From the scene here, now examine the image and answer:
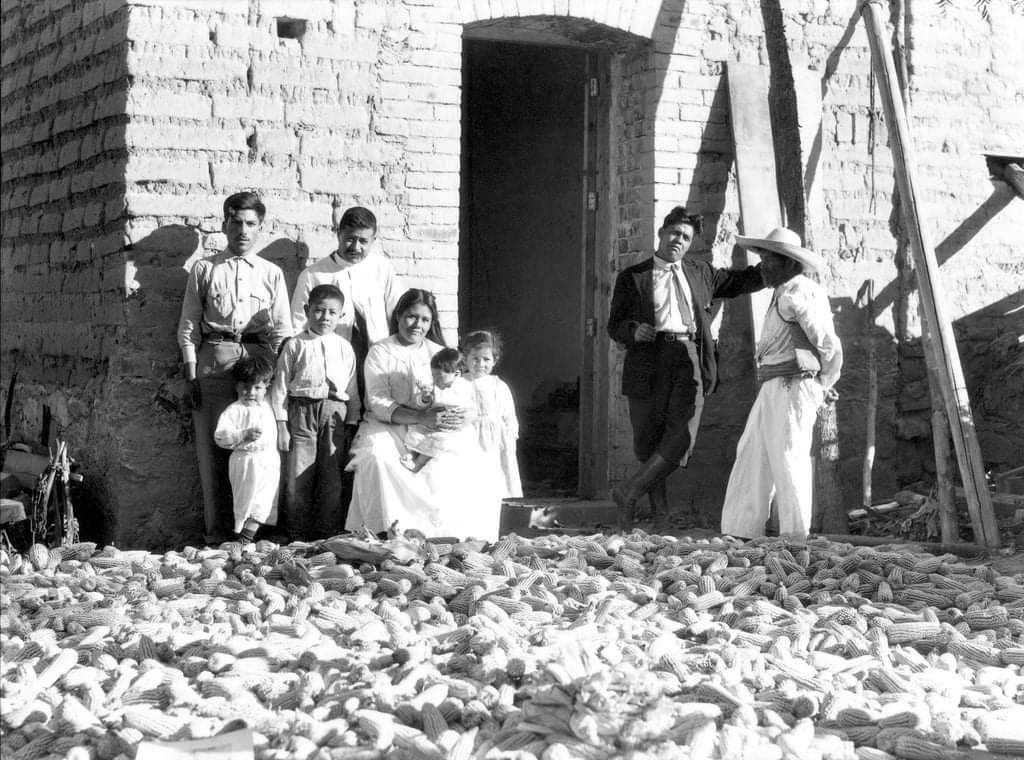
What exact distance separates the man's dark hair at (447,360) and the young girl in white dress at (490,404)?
0.31 metres

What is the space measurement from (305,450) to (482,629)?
2.46m

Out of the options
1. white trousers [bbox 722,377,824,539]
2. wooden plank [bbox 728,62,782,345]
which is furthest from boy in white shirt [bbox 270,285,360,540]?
wooden plank [bbox 728,62,782,345]

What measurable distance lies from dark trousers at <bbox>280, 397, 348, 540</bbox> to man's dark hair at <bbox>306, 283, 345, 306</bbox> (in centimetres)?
46

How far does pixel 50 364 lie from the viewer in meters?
7.67

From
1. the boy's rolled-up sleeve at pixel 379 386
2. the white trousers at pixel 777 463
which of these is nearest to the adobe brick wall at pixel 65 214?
the boy's rolled-up sleeve at pixel 379 386

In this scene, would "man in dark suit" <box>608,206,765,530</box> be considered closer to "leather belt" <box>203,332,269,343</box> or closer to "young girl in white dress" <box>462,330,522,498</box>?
"young girl in white dress" <box>462,330,522,498</box>

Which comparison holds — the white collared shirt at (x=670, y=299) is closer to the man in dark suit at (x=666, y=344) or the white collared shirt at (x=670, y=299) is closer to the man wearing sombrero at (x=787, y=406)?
the man in dark suit at (x=666, y=344)

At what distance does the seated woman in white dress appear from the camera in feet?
20.8

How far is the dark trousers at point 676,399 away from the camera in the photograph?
284 inches

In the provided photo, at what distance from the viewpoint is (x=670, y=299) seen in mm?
7180

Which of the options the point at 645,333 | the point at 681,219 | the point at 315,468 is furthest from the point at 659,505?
the point at 315,468

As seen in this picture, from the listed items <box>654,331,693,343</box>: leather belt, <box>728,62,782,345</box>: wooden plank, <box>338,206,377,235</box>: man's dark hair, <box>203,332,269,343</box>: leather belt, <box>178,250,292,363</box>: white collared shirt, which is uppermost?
<box>728,62,782,345</box>: wooden plank

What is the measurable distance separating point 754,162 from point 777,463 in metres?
2.17

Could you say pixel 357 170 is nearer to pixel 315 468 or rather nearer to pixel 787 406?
pixel 315 468
